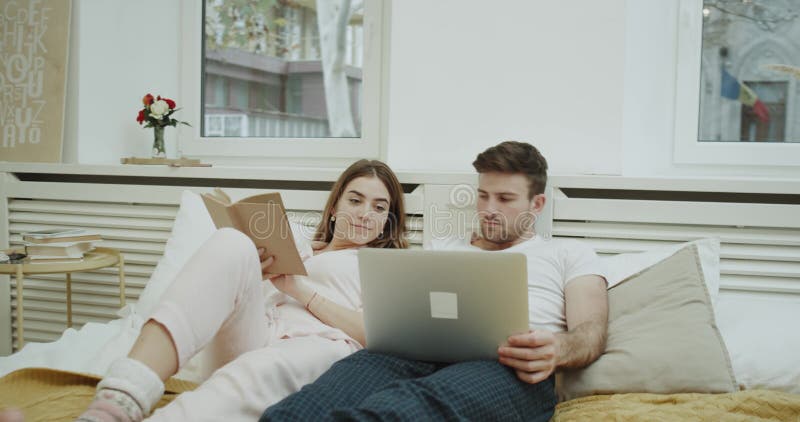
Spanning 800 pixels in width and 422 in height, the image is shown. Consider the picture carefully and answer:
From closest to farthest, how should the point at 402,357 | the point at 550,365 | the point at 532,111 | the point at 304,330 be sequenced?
the point at 550,365, the point at 402,357, the point at 304,330, the point at 532,111

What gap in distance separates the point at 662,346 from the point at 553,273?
1.09ft

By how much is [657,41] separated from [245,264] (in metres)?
1.62

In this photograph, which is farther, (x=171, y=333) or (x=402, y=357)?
(x=402, y=357)

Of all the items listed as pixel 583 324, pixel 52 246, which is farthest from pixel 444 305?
pixel 52 246

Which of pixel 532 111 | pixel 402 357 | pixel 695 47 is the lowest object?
pixel 402 357

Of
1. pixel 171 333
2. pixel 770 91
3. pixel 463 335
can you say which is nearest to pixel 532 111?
pixel 770 91

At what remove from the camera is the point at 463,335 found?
124cm

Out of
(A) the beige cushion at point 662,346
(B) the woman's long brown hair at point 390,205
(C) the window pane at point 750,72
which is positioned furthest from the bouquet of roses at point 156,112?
(C) the window pane at point 750,72

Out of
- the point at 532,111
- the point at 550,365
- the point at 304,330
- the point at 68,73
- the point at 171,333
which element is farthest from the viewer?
the point at 68,73

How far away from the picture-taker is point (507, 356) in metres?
1.23

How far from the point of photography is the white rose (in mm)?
2352

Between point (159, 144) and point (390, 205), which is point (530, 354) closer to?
point (390, 205)

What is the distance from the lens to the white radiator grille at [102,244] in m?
2.28

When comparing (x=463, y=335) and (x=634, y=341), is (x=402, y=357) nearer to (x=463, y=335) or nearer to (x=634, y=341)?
(x=463, y=335)
